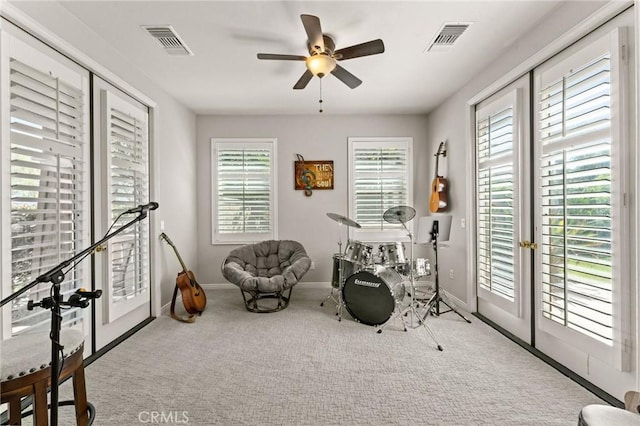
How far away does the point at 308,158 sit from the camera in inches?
201

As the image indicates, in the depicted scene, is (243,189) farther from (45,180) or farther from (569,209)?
(569,209)

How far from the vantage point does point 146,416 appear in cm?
194

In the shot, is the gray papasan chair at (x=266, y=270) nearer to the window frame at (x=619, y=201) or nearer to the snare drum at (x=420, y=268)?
the snare drum at (x=420, y=268)

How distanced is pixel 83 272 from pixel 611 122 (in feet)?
12.7

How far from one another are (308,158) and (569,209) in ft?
11.6

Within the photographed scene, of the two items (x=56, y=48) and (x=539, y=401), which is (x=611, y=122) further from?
(x=56, y=48)

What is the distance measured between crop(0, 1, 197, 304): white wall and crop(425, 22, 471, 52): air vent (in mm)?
2890

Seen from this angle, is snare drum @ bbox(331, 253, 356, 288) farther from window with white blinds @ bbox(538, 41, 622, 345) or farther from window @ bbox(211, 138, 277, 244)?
window with white blinds @ bbox(538, 41, 622, 345)

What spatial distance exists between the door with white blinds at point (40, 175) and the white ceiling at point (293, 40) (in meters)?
0.60

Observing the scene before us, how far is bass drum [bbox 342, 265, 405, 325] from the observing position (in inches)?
129

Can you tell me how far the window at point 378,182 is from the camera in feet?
16.7

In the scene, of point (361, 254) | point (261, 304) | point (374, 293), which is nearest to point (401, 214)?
point (361, 254)

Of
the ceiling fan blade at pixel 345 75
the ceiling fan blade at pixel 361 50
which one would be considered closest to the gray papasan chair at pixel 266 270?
the ceiling fan blade at pixel 345 75

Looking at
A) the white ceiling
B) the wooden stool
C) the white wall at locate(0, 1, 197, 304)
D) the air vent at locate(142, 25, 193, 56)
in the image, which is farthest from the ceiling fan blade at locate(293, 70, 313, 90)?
the wooden stool
